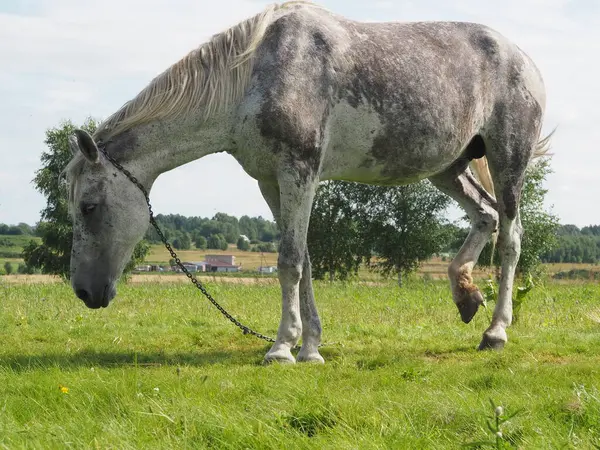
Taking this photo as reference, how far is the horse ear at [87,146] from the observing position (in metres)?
5.88

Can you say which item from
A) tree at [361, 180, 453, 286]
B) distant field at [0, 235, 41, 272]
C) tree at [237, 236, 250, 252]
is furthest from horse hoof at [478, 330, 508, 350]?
tree at [237, 236, 250, 252]

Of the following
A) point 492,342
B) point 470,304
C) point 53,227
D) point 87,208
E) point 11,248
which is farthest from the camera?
point 11,248

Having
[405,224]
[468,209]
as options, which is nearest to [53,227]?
[405,224]

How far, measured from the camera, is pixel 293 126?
20.1 feet

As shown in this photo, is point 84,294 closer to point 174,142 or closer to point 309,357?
point 174,142

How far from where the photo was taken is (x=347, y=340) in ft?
26.2

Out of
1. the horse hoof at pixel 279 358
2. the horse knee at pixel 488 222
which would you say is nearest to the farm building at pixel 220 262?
the horse knee at pixel 488 222

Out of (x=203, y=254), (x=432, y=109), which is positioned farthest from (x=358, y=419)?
(x=203, y=254)

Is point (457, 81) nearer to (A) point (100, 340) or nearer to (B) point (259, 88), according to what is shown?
(B) point (259, 88)

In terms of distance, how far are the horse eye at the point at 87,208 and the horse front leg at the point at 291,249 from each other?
1.53 meters

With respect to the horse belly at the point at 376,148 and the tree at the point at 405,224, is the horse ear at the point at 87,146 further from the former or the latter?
the tree at the point at 405,224

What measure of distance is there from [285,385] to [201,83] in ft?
9.37

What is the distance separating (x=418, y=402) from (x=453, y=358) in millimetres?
2902

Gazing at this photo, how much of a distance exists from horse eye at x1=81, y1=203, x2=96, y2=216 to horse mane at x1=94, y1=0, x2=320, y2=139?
64 centimetres
